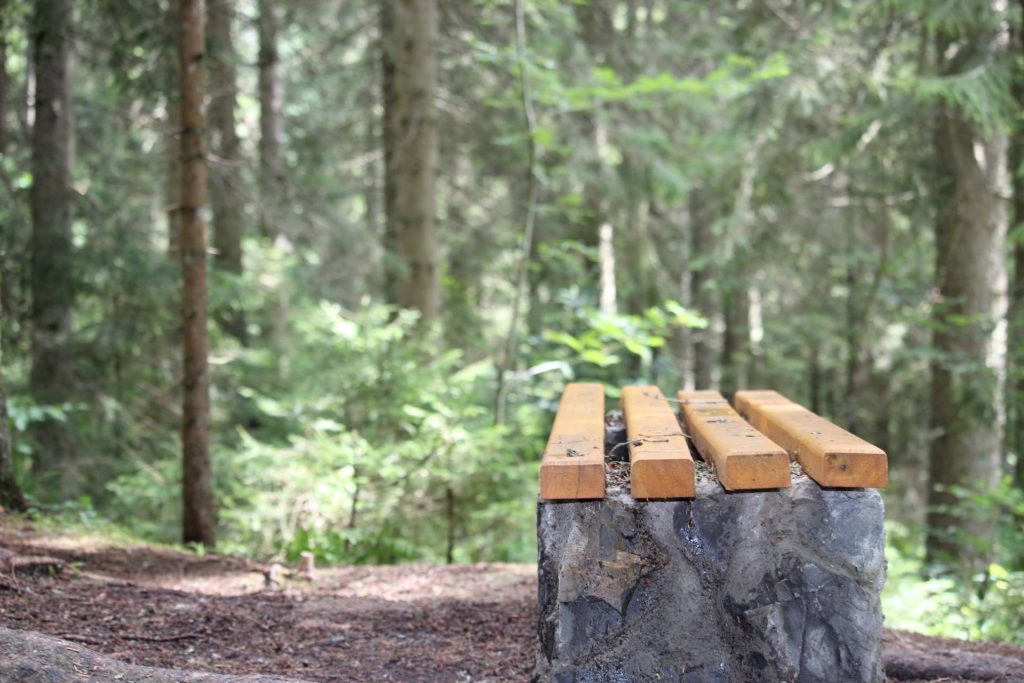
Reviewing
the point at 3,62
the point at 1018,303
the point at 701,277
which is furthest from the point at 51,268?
the point at 701,277

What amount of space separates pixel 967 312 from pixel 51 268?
31.8 feet

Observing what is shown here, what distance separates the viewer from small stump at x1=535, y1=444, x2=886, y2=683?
2.77 meters

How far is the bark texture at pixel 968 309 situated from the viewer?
9422 mm

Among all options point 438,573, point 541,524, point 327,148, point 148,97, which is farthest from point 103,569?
point 327,148

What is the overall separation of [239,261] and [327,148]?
2.93 meters

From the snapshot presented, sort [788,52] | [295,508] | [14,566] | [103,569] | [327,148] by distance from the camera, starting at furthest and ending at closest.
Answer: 1. [327,148]
2. [788,52]
3. [295,508]
4. [103,569]
5. [14,566]

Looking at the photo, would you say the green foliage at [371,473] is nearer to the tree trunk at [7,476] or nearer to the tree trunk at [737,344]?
the tree trunk at [7,476]

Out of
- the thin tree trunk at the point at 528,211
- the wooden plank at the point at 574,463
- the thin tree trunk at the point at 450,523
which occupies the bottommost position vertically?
the thin tree trunk at the point at 450,523

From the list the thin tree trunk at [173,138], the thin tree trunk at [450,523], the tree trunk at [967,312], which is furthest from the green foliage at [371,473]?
the tree trunk at [967,312]

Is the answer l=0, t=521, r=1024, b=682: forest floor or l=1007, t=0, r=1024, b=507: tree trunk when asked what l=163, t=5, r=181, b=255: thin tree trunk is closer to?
l=0, t=521, r=1024, b=682: forest floor

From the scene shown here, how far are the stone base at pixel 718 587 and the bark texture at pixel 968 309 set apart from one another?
7.46 meters

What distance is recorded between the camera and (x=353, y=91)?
19.1 m

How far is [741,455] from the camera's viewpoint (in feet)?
9.07

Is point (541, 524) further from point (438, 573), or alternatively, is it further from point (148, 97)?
point (148, 97)
